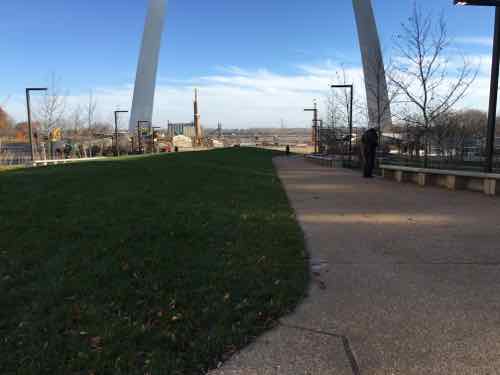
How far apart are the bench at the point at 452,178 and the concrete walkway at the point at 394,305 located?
93.8 inches

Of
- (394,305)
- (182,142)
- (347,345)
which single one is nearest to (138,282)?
(347,345)

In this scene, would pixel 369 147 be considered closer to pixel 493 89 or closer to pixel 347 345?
pixel 493 89

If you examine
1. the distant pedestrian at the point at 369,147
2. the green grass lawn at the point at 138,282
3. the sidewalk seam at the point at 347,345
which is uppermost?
the distant pedestrian at the point at 369,147

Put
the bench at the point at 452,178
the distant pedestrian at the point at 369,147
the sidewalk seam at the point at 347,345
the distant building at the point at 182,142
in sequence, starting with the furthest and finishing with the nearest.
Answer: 1. the distant building at the point at 182,142
2. the distant pedestrian at the point at 369,147
3. the bench at the point at 452,178
4. the sidewalk seam at the point at 347,345

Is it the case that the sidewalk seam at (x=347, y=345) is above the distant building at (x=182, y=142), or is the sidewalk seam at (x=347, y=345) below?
below

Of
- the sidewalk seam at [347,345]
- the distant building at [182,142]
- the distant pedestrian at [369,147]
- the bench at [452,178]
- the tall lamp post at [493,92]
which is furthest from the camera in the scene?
the distant building at [182,142]

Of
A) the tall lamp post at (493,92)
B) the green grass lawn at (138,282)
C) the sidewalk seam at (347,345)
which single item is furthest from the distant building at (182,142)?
the sidewalk seam at (347,345)

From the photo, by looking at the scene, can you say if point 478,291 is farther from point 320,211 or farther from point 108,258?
point 320,211

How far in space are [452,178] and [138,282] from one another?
26.4 ft

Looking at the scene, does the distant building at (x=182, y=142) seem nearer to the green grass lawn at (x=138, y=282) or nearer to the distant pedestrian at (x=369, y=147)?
the distant pedestrian at (x=369, y=147)

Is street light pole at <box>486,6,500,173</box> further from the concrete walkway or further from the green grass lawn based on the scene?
the green grass lawn

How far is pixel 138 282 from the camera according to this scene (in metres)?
3.09

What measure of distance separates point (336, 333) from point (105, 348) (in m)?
1.36

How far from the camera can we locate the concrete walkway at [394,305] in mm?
2178
